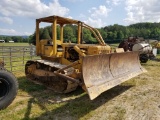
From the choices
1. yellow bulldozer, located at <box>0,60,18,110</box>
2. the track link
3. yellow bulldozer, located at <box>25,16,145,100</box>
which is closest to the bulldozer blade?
yellow bulldozer, located at <box>25,16,145,100</box>

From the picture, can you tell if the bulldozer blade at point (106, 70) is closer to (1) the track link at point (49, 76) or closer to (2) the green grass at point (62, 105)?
(2) the green grass at point (62, 105)

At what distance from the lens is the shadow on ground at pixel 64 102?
4.63 metres

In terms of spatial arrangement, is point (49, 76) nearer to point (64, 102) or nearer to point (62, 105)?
point (64, 102)

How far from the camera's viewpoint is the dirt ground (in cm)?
454

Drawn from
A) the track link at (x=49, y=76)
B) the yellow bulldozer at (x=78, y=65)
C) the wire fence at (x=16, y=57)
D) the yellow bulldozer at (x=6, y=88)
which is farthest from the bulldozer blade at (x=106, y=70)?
the wire fence at (x=16, y=57)

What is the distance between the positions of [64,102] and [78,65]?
107 centimetres

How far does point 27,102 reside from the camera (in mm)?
5406

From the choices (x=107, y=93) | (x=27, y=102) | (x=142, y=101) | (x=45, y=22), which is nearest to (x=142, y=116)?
(x=142, y=101)

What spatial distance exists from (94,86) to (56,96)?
5.04ft

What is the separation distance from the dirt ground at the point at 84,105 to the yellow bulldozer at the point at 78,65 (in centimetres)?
45

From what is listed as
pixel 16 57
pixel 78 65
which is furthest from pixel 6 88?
pixel 16 57

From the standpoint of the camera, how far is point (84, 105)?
5.16 meters

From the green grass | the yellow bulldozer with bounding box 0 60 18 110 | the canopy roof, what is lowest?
the green grass

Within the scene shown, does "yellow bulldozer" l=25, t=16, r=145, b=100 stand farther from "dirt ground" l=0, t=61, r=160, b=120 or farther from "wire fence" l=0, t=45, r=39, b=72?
"wire fence" l=0, t=45, r=39, b=72
